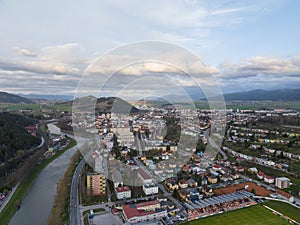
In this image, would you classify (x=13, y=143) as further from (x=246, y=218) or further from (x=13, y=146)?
(x=246, y=218)

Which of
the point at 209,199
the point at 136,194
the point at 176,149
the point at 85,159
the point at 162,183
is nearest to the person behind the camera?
the point at 209,199

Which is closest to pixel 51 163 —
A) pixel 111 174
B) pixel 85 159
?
pixel 85 159

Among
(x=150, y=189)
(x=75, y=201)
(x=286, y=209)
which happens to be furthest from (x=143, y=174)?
(x=286, y=209)

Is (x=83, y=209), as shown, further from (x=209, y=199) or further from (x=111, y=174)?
(x=209, y=199)

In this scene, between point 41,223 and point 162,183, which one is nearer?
point 41,223

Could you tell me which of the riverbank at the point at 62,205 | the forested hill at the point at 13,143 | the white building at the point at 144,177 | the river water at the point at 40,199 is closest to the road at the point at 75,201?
the riverbank at the point at 62,205

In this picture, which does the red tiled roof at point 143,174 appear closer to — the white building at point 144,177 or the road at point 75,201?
the white building at point 144,177

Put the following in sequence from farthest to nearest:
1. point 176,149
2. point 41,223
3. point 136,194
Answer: point 176,149
point 136,194
point 41,223
